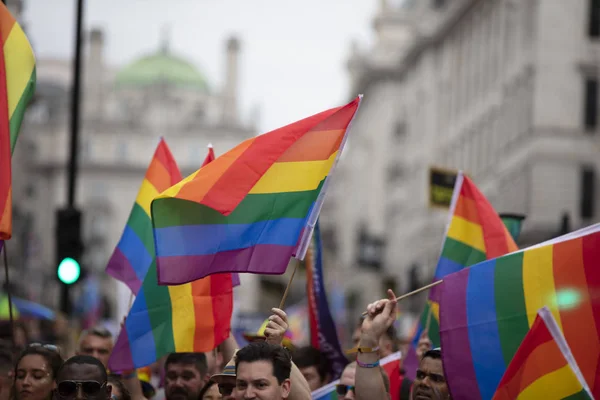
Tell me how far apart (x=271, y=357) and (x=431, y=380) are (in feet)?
6.40

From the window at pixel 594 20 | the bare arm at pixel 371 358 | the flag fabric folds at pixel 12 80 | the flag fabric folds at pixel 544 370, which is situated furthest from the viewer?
the window at pixel 594 20

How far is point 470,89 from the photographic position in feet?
187

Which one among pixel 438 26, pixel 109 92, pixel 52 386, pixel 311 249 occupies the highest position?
pixel 109 92

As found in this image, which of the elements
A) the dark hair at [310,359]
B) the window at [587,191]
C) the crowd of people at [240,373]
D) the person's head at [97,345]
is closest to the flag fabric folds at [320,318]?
the crowd of people at [240,373]

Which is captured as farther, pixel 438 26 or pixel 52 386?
pixel 438 26

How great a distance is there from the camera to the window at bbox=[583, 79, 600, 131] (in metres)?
44.9

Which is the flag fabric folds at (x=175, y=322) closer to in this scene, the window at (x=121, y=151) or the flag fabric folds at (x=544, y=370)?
the flag fabric folds at (x=544, y=370)

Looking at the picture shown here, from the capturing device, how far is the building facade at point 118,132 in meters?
131

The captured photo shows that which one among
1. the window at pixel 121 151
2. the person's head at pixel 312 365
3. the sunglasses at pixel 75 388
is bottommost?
the sunglasses at pixel 75 388

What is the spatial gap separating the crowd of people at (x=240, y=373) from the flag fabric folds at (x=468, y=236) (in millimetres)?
776

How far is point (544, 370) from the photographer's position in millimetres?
8008

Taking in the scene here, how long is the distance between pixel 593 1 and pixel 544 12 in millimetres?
1400

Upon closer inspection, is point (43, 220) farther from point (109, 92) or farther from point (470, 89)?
point (470, 89)

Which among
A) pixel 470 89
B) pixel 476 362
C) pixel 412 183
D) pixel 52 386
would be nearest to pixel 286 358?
pixel 476 362
